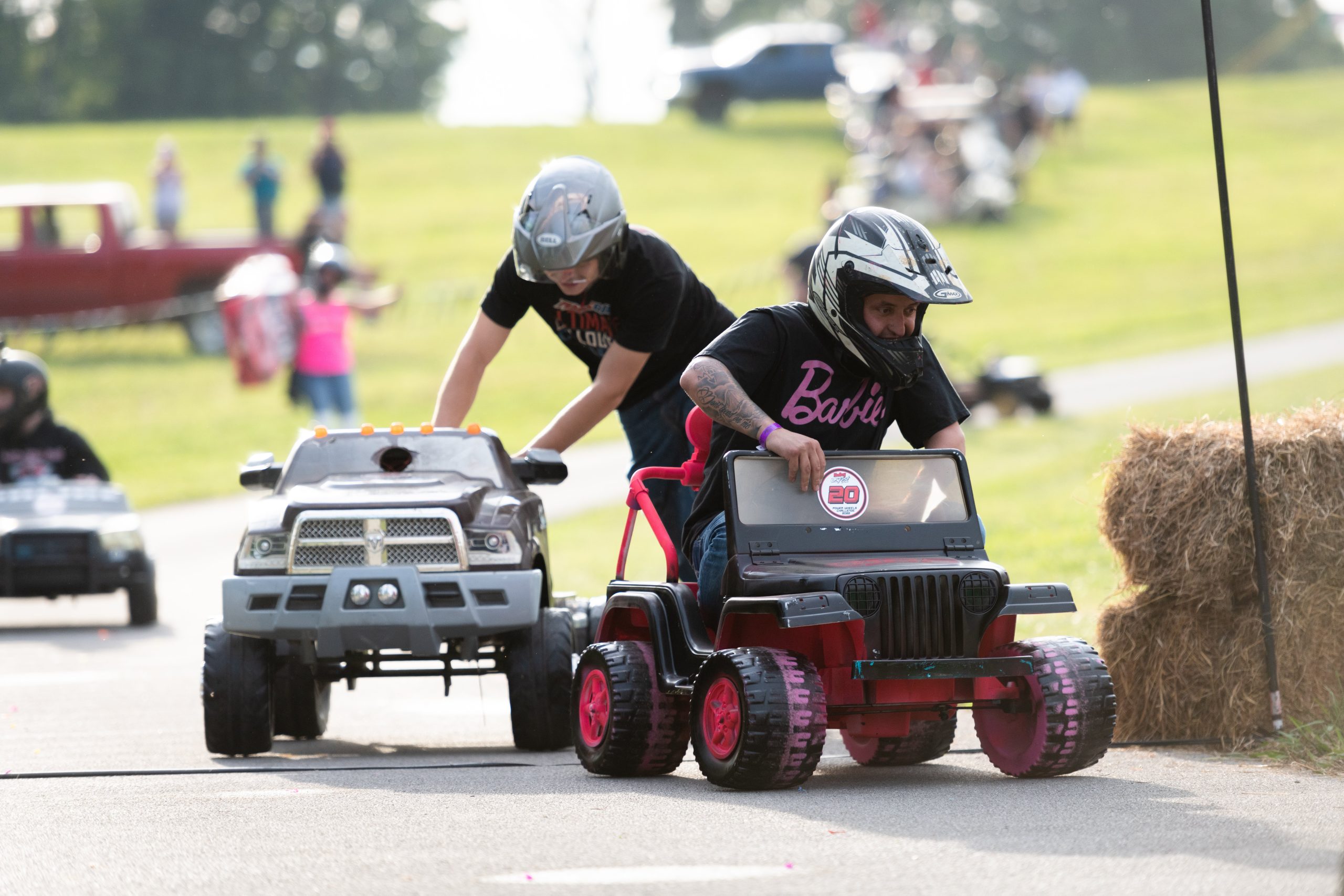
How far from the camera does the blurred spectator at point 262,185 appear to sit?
3922cm

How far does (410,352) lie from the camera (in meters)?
35.7

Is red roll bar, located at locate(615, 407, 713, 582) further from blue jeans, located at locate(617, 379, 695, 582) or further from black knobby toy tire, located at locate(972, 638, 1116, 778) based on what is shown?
black knobby toy tire, located at locate(972, 638, 1116, 778)

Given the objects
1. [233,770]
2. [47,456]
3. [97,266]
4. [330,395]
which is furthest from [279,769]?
[97,266]

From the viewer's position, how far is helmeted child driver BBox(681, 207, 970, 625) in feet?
22.6

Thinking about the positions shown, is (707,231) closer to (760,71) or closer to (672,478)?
(760,71)

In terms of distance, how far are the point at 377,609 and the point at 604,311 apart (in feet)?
5.20

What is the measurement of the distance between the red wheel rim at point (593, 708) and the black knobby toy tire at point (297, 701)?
1912 millimetres

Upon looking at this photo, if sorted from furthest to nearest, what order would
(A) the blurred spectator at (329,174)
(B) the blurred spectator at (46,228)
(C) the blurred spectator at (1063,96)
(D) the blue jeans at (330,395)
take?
(C) the blurred spectator at (1063,96), (A) the blurred spectator at (329,174), (B) the blurred spectator at (46,228), (D) the blue jeans at (330,395)

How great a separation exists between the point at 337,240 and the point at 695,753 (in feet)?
95.2

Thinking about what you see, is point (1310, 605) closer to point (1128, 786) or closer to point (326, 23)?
point (1128, 786)

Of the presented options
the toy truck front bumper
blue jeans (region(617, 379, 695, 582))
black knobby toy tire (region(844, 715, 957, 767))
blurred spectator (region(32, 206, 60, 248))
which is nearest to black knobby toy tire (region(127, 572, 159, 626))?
the toy truck front bumper

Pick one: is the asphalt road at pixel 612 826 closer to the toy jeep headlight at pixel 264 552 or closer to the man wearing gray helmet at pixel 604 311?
the toy jeep headlight at pixel 264 552

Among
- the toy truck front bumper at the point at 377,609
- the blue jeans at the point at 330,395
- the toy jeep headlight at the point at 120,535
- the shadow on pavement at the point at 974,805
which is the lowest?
the shadow on pavement at the point at 974,805

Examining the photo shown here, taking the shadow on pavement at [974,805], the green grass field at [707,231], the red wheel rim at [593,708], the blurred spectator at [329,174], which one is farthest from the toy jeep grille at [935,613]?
the blurred spectator at [329,174]
